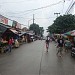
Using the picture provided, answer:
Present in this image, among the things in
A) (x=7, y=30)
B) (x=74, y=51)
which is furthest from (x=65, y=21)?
(x=74, y=51)

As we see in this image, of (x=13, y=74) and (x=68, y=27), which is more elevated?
(x=68, y=27)

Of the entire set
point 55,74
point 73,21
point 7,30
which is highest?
point 73,21

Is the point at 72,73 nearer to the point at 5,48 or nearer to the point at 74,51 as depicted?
the point at 74,51

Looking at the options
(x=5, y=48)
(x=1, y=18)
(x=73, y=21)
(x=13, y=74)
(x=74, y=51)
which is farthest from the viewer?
(x=73, y=21)

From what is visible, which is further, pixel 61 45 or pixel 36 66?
pixel 61 45

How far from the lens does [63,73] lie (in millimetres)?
11898

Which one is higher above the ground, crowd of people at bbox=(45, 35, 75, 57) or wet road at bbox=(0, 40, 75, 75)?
crowd of people at bbox=(45, 35, 75, 57)

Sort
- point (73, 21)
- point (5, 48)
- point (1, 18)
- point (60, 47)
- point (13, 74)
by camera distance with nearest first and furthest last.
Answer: point (13, 74) < point (60, 47) < point (5, 48) < point (1, 18) < point (73, 21)

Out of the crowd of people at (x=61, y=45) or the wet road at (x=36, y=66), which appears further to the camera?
the crowd of people at (x=61, y=45)

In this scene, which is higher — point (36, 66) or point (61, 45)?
point (61, 45)

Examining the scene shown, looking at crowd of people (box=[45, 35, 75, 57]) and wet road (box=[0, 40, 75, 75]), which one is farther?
crowd of people (box=[45, 35, 75, 57])

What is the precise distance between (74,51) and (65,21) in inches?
1436

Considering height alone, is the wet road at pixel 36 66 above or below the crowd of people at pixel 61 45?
below

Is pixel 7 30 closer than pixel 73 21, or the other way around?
pixel 7 30
